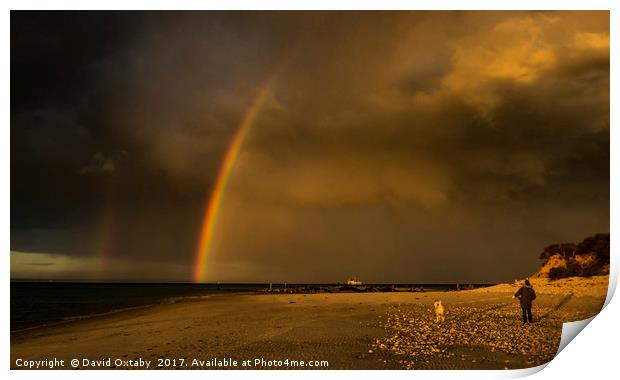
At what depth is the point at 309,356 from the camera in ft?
38.7

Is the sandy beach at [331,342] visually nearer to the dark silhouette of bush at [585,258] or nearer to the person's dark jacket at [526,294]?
the person's dark jacket at [526,294]

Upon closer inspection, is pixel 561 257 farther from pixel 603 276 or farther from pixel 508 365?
pixel 508 365

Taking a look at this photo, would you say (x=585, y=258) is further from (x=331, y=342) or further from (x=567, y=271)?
(x=331, y=342)

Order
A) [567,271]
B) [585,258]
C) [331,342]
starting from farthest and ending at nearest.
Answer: [567,271]
[585,258]
[331,342]

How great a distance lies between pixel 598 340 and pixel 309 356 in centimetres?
682

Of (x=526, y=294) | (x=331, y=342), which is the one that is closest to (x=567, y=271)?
(x=526, y=294)

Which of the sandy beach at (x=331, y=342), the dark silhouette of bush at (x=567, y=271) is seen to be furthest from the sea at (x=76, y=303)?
the dark silhouette of bush at (x=567, y=271)

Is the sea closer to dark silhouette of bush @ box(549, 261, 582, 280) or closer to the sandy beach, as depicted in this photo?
the sandy beach

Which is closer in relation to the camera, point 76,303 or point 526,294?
point 526,294

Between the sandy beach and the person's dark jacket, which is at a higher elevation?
the person's dark jacket

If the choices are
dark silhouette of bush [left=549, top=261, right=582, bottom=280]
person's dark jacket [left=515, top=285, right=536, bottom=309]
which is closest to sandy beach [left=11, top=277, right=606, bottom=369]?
person's dark jacket [left=515, top=285, right=536, bottom=309]
